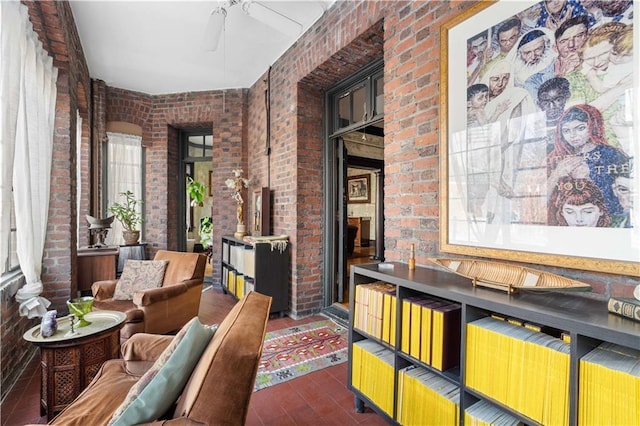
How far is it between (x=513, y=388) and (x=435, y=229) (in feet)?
3.15

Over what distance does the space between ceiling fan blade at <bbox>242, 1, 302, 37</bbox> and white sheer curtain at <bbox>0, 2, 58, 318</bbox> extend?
165 cm

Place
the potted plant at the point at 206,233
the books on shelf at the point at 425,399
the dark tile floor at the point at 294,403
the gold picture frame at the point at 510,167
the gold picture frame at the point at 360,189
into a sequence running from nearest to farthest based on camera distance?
the gold picture frame at the point at 510,167 < the books on shelf at the point at 425,399 < the dark tile floor at the point at 294,403 < the potted plant at the point at 206,233 < the gold picture frame at the point at 360,189

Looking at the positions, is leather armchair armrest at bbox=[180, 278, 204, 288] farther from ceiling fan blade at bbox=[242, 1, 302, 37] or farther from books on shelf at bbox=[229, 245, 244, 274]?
ceiling fan blade at bbox=[242, 1, 302, 37]

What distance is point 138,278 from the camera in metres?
3.15

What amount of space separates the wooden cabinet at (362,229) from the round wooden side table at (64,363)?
7.37m

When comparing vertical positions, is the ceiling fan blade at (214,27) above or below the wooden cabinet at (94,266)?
above

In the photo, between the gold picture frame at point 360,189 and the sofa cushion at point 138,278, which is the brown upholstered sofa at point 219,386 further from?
the gold picture frame at point 360,189

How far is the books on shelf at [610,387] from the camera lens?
35.9 inches

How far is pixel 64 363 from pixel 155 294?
0.95 meters

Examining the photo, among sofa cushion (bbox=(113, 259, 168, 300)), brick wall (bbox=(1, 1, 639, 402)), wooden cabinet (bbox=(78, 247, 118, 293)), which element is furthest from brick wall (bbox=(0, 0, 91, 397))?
sofa cushion (bbox=(113, 259, 168, 300))

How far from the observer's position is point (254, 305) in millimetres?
1412

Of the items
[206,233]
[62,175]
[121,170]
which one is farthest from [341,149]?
[206,233]

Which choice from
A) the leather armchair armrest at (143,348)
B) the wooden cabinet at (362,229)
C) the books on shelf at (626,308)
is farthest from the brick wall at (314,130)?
the wooden cabinet at (362,229)

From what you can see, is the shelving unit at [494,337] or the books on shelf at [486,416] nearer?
the shelving unit at [494,337]
